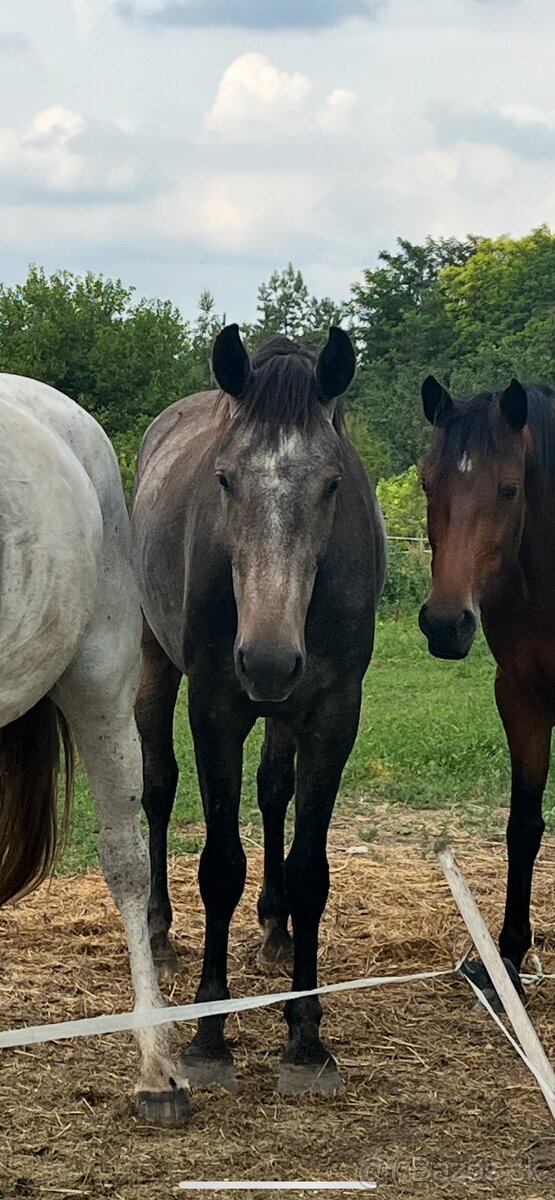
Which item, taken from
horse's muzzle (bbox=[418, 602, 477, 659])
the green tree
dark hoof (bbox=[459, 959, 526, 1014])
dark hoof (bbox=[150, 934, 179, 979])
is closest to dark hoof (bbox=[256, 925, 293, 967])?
dark hoof (bbox=[150, 934, 179, 979])

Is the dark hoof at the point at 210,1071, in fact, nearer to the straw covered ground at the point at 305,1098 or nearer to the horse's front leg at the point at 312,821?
the straw covered ground at the point at 305,1098

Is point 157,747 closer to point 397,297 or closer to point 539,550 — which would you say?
point 539,550

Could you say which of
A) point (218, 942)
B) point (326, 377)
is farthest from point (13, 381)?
point (218, 942)

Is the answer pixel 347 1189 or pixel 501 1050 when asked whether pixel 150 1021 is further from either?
pixel 501 1050

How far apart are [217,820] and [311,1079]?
0.83 m

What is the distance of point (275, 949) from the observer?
5.23 metres

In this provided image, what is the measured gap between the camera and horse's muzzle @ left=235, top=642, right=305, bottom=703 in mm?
3494

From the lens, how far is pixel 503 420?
179 inches

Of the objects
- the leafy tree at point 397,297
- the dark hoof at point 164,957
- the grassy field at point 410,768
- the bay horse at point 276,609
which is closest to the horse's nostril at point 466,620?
the bay horse at point 276,609

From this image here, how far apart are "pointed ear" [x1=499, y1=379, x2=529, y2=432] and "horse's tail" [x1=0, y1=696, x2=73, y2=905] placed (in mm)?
1842

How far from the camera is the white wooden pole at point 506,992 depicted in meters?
3.22

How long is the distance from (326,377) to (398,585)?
1301 cm

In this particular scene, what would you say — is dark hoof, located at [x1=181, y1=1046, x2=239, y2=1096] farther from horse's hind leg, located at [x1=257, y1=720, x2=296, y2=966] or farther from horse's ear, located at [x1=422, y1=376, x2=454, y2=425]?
horse's ear, located at [x1=422, y1=376, x2=454, y2=425]

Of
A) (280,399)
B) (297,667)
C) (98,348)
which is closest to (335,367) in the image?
(280,399)
